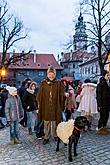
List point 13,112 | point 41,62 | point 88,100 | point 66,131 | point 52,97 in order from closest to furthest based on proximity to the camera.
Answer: point 66,131 < point 52,97 < point 13,112 < point 88,100 < point 41,62

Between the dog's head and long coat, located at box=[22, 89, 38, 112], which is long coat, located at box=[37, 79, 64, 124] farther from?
long coat, located at box=[22, 89, 38, 112]

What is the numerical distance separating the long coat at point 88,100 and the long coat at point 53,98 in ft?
6.64

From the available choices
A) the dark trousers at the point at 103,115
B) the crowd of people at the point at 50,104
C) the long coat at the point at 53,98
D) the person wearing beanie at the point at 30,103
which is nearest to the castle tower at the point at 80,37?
the crowd of people at the point at 50,104

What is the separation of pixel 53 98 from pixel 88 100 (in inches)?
87.6

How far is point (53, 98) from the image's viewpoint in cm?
776

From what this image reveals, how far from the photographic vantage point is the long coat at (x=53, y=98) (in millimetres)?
7758

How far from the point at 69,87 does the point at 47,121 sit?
7.42ft

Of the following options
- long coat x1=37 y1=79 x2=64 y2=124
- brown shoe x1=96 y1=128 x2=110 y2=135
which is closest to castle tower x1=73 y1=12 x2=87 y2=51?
brown shoe x1=96 y1=128 x2=110 y2=135

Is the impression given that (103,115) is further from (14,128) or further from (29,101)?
(14,128)

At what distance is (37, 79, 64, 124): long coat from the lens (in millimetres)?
7758

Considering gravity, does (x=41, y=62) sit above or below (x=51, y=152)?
above

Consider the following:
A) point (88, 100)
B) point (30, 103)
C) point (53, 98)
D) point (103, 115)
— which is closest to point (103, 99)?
point (103, 115)

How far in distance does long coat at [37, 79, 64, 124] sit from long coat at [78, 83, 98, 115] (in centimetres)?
202

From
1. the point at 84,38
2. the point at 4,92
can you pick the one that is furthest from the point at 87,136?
the point at 84,38
